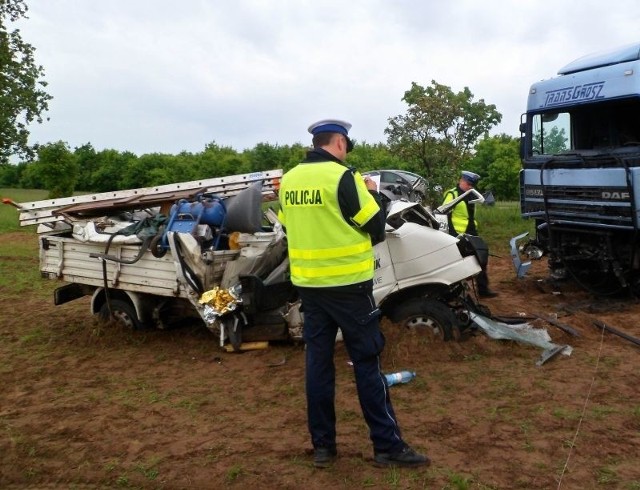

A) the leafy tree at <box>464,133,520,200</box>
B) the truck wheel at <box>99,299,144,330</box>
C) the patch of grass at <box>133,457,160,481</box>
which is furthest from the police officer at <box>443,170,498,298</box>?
the leafy tree at <box>464,133,520,200</box>

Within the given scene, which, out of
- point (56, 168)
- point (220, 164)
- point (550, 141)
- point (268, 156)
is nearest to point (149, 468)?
point (550, 141)

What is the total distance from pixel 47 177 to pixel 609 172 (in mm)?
26110

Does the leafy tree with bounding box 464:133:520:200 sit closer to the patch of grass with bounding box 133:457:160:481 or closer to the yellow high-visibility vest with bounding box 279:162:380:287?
the yellow high-visibility vest with bounding box 279:162:380:287

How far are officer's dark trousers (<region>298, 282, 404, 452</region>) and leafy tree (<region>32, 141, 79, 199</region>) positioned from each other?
90.6 feet

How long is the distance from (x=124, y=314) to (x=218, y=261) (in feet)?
5.44

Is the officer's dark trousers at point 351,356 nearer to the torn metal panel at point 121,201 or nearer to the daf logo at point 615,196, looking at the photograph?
the torn metal panel at point 121,201

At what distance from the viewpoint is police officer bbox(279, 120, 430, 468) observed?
379 centimetres

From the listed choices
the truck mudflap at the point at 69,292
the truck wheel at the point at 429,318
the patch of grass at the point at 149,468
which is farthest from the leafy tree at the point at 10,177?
the patch of grass at the point at 149,468

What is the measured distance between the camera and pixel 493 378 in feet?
17.8

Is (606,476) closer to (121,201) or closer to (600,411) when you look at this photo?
(600,411)

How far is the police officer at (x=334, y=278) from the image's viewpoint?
149 inches

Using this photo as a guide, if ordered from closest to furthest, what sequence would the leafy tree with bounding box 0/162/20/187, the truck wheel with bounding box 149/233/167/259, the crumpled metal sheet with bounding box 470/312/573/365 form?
the crumpled metal sheet with bounding box 470/312/573/365 < the truck wheel with bounding box 149/233/167/259 < the leafy tree with bounding box 0/162/20/187

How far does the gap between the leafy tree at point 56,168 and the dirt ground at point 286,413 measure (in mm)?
23437

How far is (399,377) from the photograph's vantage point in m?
5.36
